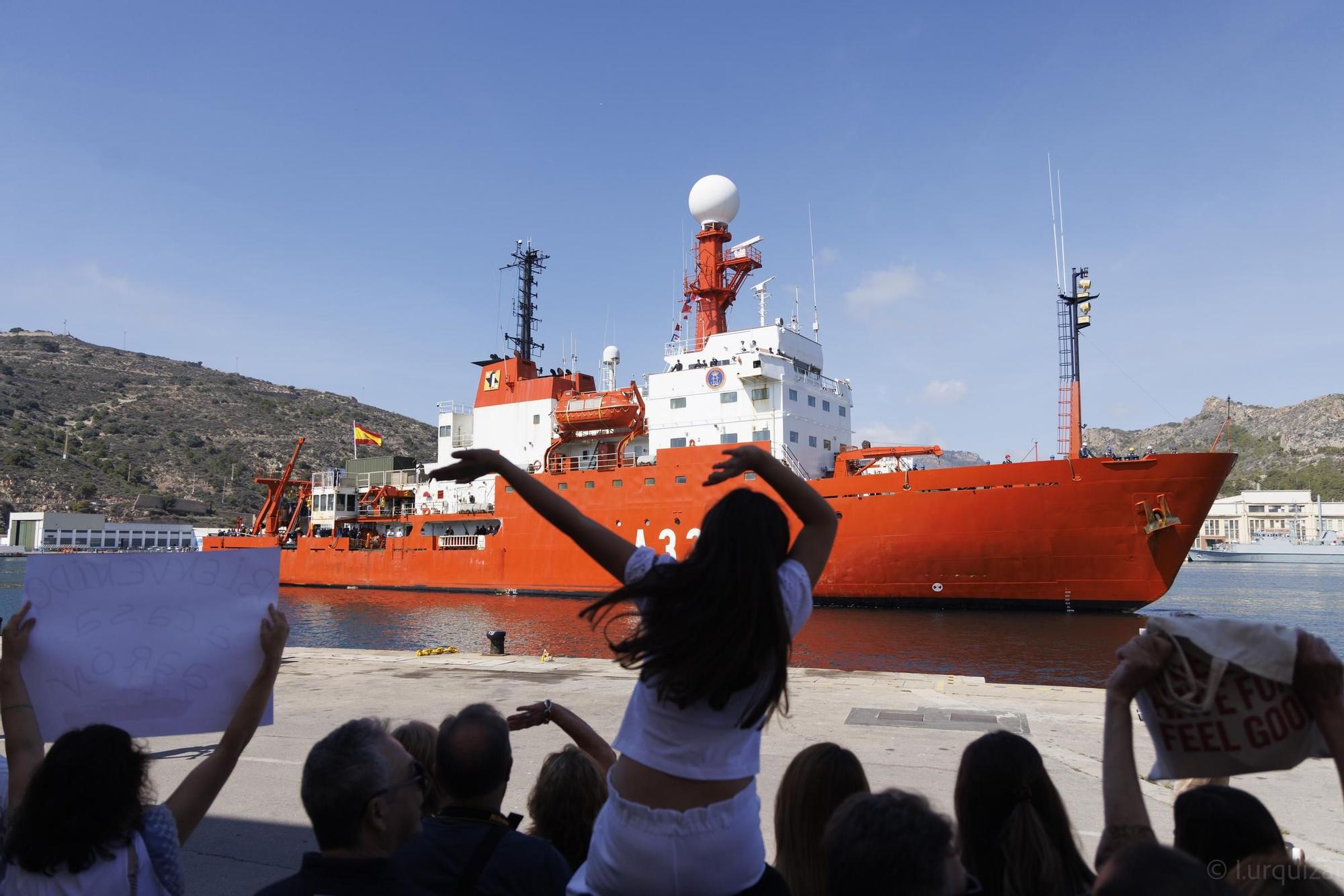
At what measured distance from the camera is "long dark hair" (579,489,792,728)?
1.58 meters

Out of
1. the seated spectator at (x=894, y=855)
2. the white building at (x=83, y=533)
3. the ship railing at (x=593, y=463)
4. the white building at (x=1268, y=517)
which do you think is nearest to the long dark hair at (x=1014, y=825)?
the seated spectator at (x=894, y=855)

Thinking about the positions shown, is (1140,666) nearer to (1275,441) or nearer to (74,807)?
(74,807)

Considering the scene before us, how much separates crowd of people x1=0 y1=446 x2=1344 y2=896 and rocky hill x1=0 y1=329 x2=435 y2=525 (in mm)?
74078

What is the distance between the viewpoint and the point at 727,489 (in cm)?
2272

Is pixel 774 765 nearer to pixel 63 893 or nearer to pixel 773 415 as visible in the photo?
pixel 63 893

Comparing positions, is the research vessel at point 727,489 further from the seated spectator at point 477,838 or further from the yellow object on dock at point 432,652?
the seated spectator at point 477,838

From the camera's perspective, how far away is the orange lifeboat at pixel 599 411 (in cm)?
2769

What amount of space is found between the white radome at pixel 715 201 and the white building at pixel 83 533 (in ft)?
128

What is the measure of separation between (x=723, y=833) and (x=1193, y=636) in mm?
1062

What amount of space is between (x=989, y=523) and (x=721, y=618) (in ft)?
67.0

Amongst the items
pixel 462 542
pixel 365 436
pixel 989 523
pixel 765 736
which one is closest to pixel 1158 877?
pixel 765 736

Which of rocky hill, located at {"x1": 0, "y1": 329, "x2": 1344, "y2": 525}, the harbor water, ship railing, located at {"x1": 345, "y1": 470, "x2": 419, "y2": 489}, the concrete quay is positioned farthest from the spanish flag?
rocky hill, located at {"x1": 0, "y1": 329, "x2": 1344, "y2": 525}

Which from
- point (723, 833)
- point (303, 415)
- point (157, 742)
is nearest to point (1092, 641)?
point (157, 742)

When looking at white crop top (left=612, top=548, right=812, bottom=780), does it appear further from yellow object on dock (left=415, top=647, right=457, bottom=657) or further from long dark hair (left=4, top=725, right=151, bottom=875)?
yellow object on dock (left=415, top=647, right=457, bottom=657)
